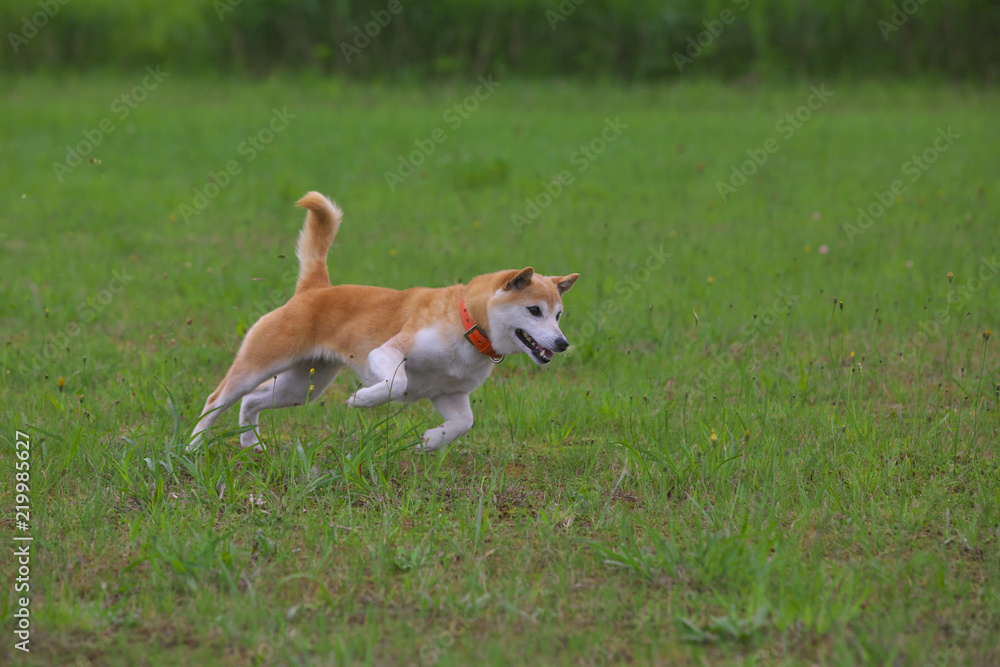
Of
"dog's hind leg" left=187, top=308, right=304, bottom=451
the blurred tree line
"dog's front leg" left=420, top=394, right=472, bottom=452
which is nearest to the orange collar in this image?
"dog's front leg" left=420, top=394, right=472, bottom=452

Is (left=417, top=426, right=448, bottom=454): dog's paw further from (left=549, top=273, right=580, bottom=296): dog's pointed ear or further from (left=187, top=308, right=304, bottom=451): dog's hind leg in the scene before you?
(left=549, top=273, right=580, bottom=296): dog's pointed ear

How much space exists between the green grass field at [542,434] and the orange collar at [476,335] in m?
0.54

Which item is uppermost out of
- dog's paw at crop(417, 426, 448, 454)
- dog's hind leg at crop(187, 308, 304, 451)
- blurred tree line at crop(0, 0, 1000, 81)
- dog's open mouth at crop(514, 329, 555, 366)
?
dog's open mouth at crop(514, 329, 555, 366)

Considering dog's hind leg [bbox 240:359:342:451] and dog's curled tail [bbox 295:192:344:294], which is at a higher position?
dog's curled tail [bbox 295:192:344:294]

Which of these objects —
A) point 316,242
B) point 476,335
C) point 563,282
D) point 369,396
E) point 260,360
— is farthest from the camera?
point 316,242

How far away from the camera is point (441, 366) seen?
4.98 metres

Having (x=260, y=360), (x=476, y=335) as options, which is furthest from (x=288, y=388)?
(x=476, y=335)

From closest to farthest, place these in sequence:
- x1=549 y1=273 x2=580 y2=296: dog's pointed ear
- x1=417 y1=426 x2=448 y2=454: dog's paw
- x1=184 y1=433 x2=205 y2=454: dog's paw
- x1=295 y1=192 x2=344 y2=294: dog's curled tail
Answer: x1=184 y1=433 x2=205 y2=454: dog's paw → x1=417 y1=426 x2=448 y2=454: dog's paw → x1=549 y1=273 x2=580 y2=296: dog's pointed ear → x1=295 y1=192 x2=344 y2=294: dog's curled tail

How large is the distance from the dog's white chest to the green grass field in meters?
0.30

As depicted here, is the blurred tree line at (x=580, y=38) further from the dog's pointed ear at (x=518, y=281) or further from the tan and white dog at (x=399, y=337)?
the dog's pointed ear at (x=518, y=281)

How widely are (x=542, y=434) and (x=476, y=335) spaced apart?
0.86 metres

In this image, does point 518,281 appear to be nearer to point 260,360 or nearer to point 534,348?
point 534,348

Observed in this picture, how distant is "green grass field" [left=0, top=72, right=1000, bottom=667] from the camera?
11.4 ft

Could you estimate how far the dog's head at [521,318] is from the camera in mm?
4859
